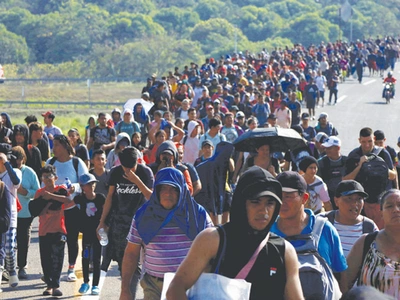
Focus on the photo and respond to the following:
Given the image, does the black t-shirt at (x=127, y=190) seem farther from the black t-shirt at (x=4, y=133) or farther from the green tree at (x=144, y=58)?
the green tree at (x=144, y=58)

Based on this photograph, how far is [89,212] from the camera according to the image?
10.3 metres

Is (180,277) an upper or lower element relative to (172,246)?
upper

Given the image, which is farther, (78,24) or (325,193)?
(78,24)

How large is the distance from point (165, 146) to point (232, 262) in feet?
18.8

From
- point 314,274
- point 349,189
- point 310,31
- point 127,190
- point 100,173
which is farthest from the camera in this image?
point 310,31

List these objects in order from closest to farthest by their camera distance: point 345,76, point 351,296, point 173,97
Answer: point 351,296 → point 173,97 → point 345,76

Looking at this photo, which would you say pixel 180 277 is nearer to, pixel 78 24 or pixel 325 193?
pixel 325 193

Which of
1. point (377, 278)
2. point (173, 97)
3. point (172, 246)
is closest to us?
point (377, 278)

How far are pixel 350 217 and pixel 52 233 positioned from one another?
4131mm

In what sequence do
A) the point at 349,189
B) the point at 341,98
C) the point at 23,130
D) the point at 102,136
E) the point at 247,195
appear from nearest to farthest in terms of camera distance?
the point at 247,195, the point at 349,189, the point at 23,130, the point at 102,136, the point at 341,98

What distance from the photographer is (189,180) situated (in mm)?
10062

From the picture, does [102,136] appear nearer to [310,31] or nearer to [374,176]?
[374,176]

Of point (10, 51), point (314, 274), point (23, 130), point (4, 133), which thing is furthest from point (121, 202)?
point (10, 51)

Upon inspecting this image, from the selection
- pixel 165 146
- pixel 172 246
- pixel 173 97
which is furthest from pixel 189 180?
pixel 173 97
